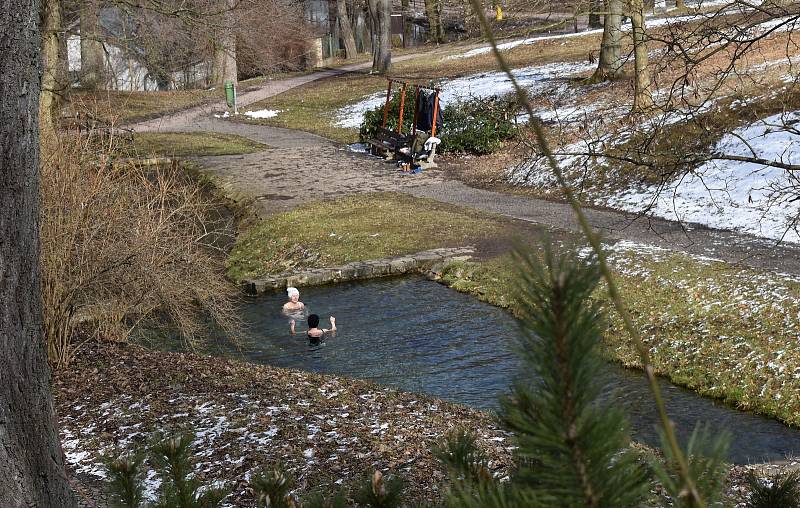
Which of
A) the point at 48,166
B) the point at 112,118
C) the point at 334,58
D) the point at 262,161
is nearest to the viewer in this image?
the point at 48,166

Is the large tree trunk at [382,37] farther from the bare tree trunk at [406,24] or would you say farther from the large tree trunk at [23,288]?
the large tree trunk at [23,288]

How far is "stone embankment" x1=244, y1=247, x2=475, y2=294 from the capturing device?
14.3 m

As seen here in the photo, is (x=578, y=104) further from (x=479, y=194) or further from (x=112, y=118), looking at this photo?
(x=112, y=118)

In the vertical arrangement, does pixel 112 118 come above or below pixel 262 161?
above

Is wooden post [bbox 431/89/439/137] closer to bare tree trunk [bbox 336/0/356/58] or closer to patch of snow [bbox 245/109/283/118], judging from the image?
patch of snow [bbox 245/109/283/118]

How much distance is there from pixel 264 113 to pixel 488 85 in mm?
7842

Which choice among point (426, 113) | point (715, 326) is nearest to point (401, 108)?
point (426, 113)

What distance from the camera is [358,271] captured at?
1453cm

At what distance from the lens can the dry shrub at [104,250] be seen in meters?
9.11

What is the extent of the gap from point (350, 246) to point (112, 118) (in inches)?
261

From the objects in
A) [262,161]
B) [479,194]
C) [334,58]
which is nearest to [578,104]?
[479,194]

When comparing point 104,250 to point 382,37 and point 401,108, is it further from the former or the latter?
point 382,37

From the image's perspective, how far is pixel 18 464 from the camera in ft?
12.4

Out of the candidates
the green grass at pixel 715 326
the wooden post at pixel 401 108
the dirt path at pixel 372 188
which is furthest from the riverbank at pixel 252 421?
the wooden post at pixel 401 108
